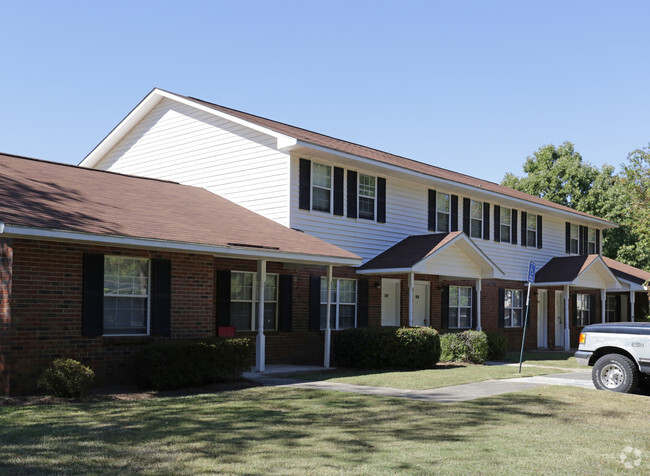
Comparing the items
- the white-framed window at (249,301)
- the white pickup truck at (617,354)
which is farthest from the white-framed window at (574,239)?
the white pickup truck at (617,354)

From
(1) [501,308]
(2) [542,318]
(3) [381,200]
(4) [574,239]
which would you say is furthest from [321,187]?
(4) [574,239]

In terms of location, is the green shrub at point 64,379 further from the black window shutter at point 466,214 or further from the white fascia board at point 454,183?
the black window shutter at point 466,214

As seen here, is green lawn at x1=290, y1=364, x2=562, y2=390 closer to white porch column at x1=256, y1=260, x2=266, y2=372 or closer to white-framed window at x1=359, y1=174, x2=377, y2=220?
white porch column at x1=256, y1=260, x2=266, y2=372

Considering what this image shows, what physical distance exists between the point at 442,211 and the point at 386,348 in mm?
8214

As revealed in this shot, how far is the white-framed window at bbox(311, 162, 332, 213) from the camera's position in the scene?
19.2 m

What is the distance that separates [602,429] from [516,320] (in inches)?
726

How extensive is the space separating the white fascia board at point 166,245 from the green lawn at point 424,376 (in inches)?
104

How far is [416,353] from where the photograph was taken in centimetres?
1742

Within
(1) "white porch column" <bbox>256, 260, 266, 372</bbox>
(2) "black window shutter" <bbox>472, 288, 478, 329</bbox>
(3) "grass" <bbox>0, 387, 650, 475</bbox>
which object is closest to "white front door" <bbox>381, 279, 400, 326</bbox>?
(2) "black window shutter" <bbox>472, 288, 478, 329</bbox>

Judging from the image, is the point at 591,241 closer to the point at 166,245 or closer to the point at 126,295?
the point at 166,245

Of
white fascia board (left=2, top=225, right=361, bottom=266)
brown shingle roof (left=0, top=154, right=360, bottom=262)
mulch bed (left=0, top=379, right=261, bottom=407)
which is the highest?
brown shingle roof (left=0, top=154, right=360, bottom=262)

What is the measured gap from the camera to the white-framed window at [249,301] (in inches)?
680

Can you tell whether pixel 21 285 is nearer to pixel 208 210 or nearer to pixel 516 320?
pixel 208 210

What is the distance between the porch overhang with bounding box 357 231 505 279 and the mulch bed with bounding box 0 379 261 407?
7126 millimetres
